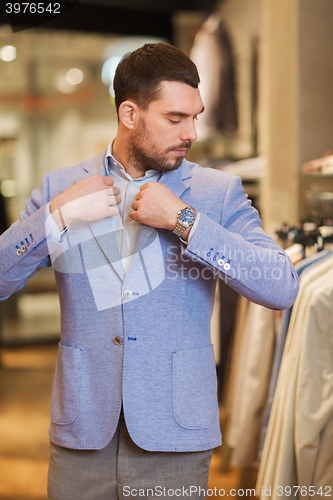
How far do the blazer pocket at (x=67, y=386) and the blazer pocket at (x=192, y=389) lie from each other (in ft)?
0.75

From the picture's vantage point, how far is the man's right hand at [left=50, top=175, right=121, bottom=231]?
1071 millimetres

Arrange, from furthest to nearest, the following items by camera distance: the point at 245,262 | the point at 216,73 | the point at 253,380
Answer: the point at 216,73 → the point at 253,380 → the point at 245,262

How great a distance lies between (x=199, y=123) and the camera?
324 centimetres

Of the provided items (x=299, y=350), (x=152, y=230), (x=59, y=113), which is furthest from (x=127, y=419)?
(x=59, y=113)

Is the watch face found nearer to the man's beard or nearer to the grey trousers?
the man's beard

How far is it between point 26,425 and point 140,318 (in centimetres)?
232

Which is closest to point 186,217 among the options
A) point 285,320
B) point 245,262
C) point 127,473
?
point 245,262

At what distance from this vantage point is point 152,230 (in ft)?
3.70

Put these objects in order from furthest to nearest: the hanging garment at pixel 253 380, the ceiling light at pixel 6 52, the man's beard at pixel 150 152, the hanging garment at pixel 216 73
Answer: the hanging garment at pixel 216 73 < the ceiling light at pixel 6 52 < the hanging garment at pixel 253 380 < the man's beard at pixel 150 152

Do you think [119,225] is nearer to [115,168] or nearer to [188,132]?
[115,168]

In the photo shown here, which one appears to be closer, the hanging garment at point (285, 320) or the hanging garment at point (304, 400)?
the hanging garment at point (304, 400)

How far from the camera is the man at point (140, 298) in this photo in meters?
1.08

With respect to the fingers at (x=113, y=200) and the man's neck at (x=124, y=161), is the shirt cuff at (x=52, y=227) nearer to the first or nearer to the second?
the fingers at (x=113, y=200)
